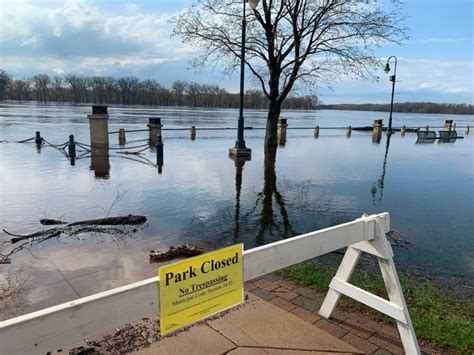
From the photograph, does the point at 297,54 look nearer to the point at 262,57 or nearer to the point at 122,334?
the point at 262,57

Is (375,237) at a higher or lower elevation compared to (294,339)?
higher

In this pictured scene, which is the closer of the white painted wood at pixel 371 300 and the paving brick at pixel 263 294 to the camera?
the white painted wood at pixel 371 300

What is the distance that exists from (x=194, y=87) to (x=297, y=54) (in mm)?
115976

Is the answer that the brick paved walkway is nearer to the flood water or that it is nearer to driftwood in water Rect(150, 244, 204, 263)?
driftwood in water Rect(150, 244, 204, 263)

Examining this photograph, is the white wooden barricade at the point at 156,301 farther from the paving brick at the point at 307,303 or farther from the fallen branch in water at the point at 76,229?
the fallen branch in water at the point at 76,229

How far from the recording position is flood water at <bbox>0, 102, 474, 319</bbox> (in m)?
4.64

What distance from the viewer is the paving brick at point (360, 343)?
3029mm

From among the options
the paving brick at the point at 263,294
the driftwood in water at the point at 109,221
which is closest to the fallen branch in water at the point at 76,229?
the driftwood in water at the point at 109,221

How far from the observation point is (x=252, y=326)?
129 inches

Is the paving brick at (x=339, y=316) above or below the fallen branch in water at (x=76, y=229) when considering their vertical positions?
above

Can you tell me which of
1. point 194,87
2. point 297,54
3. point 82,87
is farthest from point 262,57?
point 82,87

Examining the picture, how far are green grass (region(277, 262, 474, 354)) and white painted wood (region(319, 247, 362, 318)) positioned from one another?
44 centimetres

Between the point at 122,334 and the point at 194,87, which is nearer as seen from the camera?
the point at 122,334

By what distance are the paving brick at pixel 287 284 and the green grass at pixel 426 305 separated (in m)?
0.09
